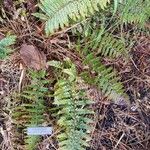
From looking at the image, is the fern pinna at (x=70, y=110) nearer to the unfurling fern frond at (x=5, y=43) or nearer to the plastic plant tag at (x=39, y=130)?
the plastic plant tag at (x=39, y=130)

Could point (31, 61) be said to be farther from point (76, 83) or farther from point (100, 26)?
point (100, 26)

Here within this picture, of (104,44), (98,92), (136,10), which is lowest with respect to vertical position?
(98,92)

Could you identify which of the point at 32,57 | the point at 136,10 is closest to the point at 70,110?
the point at 32,57

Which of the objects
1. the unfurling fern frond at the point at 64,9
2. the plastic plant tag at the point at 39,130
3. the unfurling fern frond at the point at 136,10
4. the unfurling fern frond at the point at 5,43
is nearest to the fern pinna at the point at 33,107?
the plastic plant tag at the point at 39,130

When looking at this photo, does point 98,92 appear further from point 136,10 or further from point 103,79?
point 136,10

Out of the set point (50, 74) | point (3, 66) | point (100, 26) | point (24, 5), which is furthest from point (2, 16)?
point (100, 26)

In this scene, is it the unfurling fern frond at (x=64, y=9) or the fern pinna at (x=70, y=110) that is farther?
the fern pinna at (x=70, y=110)
